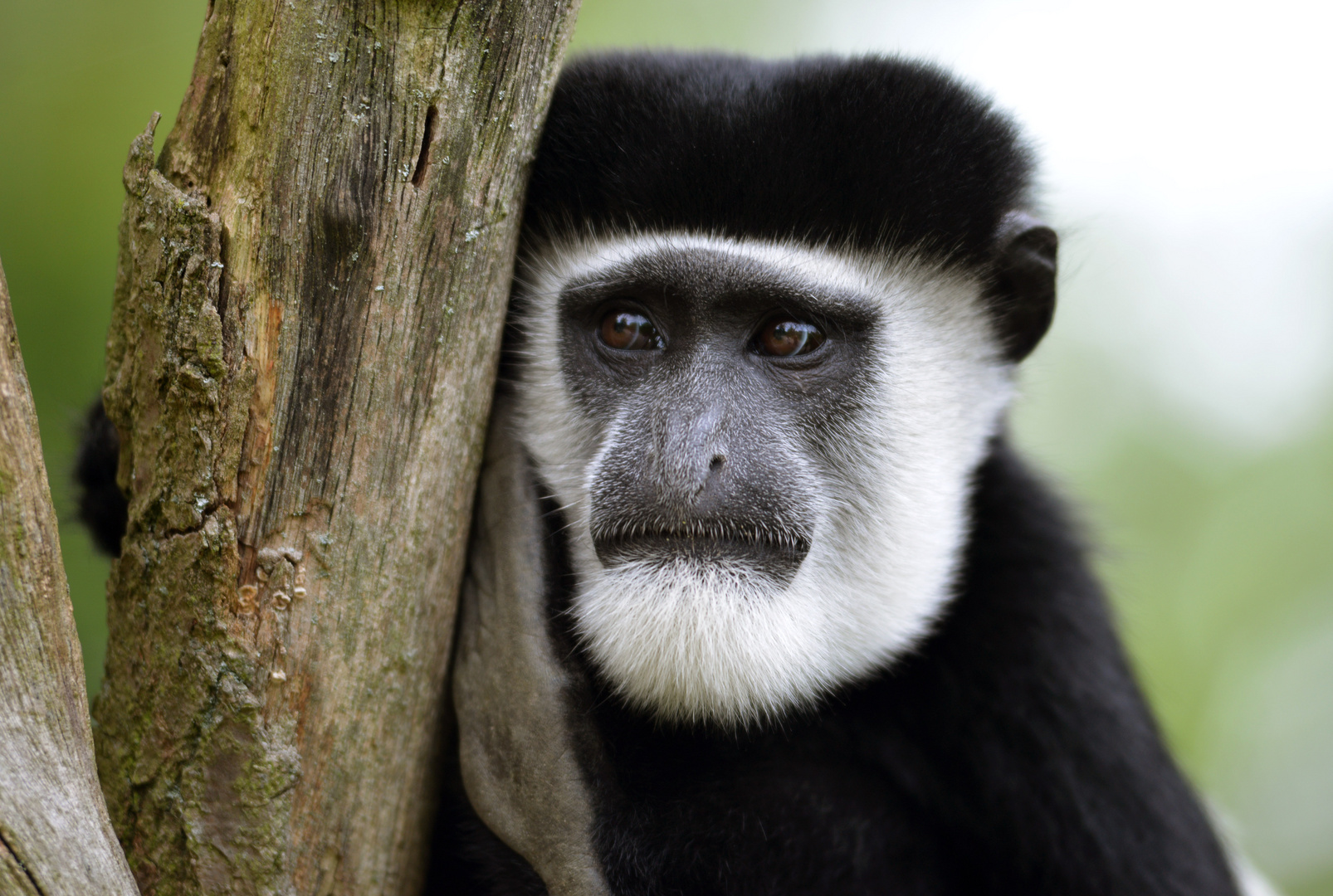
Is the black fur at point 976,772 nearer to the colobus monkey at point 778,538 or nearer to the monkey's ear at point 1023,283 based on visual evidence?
the colobus monkey at point 778,538

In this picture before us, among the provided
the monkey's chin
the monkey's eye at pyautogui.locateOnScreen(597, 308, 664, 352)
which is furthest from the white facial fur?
the monkey's eye at pyautogui.locateOnScreen(597, 308, 664, 352)

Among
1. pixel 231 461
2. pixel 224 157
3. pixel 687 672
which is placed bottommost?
pixel 687 672

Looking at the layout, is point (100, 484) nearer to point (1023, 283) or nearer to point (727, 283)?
point (727, 283)

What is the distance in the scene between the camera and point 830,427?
177 centimetres

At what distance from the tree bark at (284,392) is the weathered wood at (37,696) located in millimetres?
173

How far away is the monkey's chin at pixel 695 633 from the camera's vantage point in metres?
1.58

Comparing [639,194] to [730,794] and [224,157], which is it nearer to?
[224,157]

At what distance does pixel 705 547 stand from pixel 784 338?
0.43m

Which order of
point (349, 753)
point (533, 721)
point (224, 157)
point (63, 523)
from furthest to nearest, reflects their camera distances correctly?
point (63, 523) → point (533, 721) → point (349, 753) → point (224, 157)

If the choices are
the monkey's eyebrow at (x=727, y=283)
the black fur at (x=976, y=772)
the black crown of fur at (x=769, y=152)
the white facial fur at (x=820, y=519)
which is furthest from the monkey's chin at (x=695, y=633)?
the black crown of fur at (x=769, y=152)

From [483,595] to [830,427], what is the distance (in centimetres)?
68

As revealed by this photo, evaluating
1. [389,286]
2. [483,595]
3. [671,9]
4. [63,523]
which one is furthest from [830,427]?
[671,9]

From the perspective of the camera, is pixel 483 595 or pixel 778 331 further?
pixel 778 331

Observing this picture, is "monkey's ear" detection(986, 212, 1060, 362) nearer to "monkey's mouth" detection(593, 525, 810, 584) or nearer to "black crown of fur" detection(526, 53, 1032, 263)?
"black crown of fur" detection(526, 53, 1032, 263)
